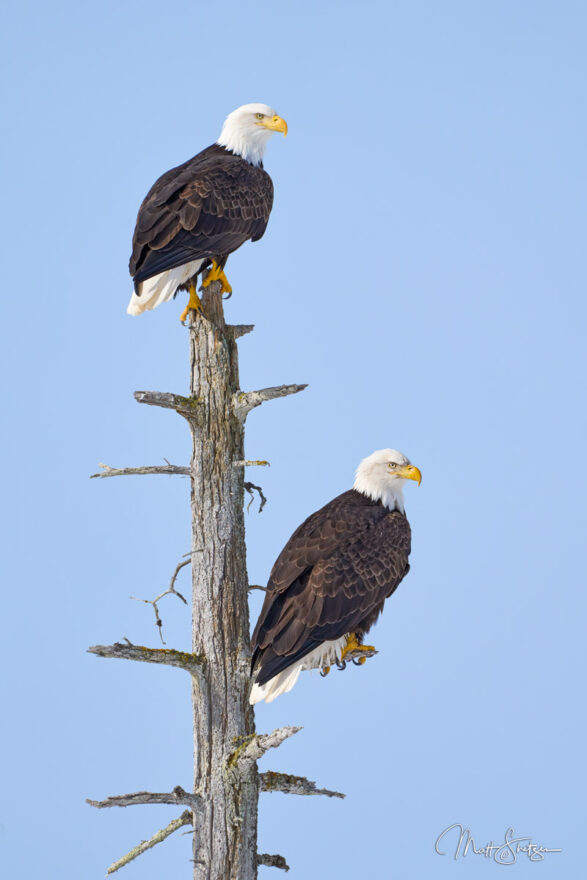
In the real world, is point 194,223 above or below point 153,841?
above

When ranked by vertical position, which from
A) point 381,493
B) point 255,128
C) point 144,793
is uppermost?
point 255,128

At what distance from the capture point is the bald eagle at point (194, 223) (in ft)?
21.2

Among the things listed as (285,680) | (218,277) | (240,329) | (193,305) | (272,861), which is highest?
(218,277)

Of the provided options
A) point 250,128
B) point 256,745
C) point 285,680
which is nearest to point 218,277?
point 250,128

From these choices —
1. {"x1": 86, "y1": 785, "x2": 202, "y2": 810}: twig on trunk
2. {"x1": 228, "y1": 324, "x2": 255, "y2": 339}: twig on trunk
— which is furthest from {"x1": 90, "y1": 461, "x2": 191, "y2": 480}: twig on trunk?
{"x1": 86, "y1": 785, "x2": 202, "y2": 810}: twig on trunk

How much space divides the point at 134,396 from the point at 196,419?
19.8 inches

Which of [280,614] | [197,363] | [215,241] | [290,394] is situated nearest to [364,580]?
[280,614]

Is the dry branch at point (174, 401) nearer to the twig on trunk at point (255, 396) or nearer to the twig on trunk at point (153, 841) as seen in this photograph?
the twig on trunk at point (255, 396)

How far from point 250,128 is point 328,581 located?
339 cm

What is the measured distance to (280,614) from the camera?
623 cm

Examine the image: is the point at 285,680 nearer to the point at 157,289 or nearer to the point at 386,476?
the point at 386,476

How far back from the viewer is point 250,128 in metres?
7.47

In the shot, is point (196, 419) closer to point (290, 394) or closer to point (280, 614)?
point (290, 394)

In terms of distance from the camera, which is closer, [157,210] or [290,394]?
[290,394]
